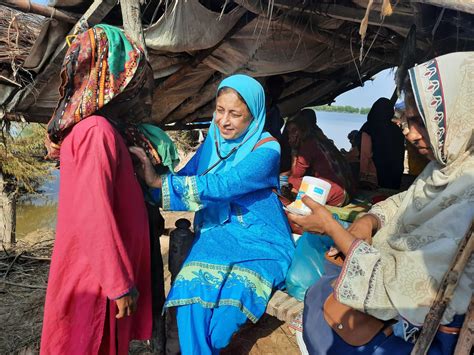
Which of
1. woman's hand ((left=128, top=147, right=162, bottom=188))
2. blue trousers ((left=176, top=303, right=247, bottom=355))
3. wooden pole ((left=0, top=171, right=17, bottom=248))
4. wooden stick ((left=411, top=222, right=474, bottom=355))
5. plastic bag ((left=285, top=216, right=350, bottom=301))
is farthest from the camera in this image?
wooden pole ((left=0, top=171, right=17, bottom=248))

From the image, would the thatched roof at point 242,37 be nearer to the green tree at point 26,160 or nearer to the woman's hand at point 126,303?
the woman's hand at point 126,303

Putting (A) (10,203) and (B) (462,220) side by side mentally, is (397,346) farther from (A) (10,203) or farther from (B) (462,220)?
(A) (10,203)

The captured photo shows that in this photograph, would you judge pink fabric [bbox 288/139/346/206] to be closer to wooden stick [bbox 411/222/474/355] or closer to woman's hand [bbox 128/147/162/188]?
woman's hand [bbox 128/147/162/188]

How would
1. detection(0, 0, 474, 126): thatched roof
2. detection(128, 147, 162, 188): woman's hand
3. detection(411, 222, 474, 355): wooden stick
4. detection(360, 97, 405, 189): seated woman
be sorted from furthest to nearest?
detection(360, 97, 405, 189): seated woman
detection(0, 0, 474, 126): thatched roof
detection(128, 147, 162, 188): woman's hand
detection(411, 222, 474, 355): wooden stick

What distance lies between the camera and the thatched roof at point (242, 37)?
2.46 m

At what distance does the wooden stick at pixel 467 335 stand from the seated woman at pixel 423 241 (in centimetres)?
3

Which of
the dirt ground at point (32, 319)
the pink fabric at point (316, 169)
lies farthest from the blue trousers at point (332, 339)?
the pink fabric at point (316, 169)

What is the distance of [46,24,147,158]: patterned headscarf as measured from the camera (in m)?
1.53

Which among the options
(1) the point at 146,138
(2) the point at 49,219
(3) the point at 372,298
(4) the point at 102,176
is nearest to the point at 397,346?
(3) the point at 372,298

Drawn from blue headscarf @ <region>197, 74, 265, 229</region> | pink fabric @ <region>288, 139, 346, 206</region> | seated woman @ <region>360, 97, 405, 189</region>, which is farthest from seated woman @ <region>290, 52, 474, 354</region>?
seated woman @ <region>360, 97, 405, 189</region>

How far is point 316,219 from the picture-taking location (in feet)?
5.33

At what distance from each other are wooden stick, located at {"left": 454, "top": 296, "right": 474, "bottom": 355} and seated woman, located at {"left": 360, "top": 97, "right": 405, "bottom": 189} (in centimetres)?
379

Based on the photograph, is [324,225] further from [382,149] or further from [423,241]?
[382,149]

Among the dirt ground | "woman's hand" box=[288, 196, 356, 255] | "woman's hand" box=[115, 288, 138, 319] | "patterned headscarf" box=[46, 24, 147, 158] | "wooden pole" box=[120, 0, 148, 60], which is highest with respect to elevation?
"wooden pole" box=[120, 0, 148, 60]
